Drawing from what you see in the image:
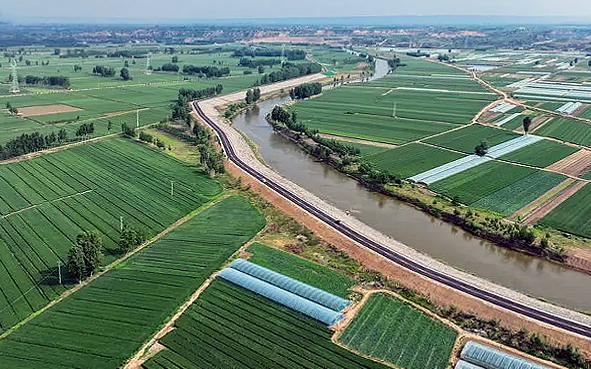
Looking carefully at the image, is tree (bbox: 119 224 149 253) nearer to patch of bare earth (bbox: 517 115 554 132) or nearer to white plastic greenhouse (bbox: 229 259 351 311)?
white plastic greenhouse (bbox: 229 259 351 311)

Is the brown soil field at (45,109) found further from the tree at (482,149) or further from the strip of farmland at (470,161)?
the tree at (482,149)

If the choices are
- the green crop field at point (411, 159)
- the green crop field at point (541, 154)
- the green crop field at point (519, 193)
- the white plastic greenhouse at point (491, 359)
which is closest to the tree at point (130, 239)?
the white plastic greenhouse at point (491, 359)

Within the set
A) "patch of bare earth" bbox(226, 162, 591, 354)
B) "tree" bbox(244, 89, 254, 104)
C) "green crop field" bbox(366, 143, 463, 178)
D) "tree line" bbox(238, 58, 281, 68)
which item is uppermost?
"tree line" bbox(238, 58, 281, 68)

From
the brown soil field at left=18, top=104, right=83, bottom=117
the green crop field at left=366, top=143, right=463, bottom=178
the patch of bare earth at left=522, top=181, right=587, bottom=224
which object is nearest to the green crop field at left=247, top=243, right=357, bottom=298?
the patch of bare earth at left=522, top=181, right=587, bottom=224

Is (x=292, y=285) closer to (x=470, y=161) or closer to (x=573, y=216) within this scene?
(x=573, y=216)

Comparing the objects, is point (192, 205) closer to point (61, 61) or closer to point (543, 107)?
point (543, 107)

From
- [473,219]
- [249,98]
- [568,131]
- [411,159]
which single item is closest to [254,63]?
[249,98]

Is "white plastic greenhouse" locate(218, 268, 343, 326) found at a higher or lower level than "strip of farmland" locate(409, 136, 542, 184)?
lower
